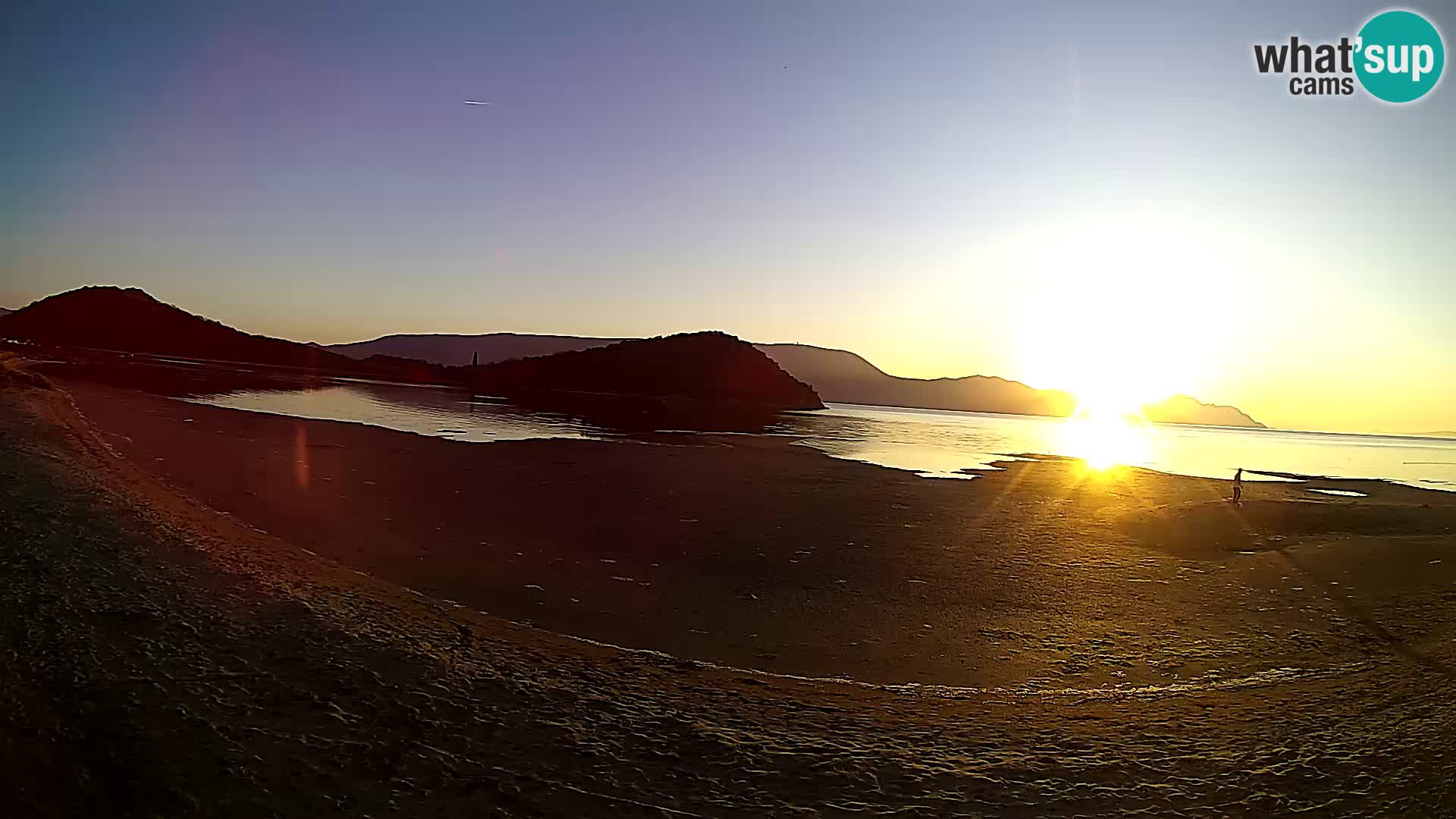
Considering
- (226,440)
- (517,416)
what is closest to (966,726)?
(226,440)

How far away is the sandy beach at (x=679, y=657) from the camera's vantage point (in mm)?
5527

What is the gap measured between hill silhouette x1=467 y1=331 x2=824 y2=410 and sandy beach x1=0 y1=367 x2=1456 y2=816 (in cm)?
11077

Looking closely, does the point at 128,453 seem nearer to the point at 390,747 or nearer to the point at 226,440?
the point at 226,440

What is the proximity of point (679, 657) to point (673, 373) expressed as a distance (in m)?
128

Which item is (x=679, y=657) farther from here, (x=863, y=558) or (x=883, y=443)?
(x=883, y=443)

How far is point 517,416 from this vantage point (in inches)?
1961

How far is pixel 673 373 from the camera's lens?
136 metres

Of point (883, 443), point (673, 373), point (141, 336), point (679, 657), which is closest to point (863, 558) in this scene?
point (679, 657)

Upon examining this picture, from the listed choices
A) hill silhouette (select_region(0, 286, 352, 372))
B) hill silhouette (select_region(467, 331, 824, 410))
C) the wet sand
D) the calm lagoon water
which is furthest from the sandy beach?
hill silhouette (select_region(0, 286, 352, 372))

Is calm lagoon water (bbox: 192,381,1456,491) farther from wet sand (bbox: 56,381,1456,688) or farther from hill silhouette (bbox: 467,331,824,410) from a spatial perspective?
hill silhouette (bbox: 467,331,824,410)

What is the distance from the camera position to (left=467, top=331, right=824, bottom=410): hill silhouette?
135 metres

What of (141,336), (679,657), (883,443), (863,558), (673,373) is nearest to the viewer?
(679,657)

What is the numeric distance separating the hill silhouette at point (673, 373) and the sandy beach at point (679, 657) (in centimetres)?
11077

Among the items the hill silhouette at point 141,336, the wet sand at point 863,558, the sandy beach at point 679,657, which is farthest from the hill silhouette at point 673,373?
the sandy beach at point 679,657
